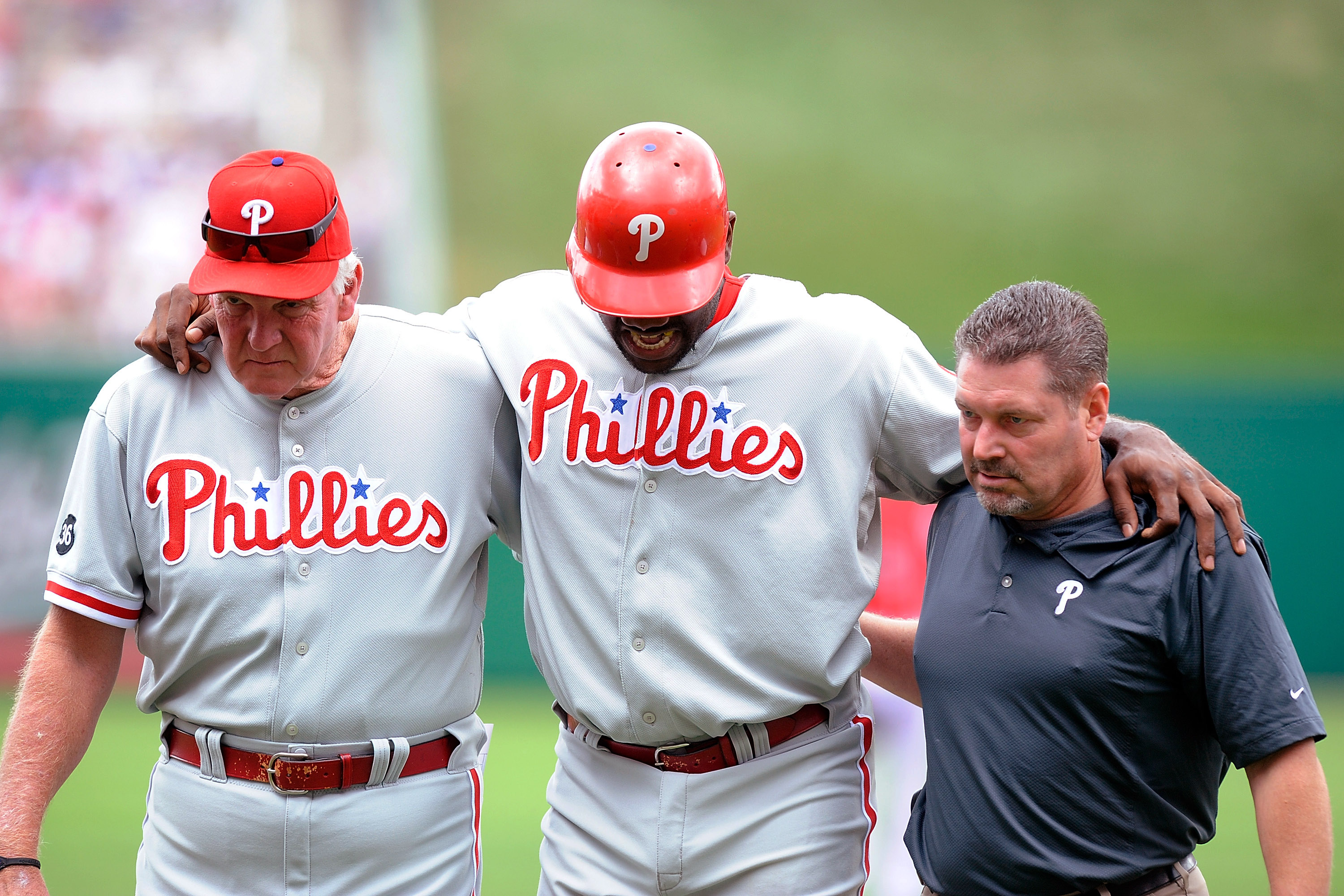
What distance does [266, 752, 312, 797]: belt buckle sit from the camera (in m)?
2.81

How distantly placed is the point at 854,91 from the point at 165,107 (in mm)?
7047

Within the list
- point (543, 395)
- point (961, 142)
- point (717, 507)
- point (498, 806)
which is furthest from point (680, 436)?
point (961, 142)

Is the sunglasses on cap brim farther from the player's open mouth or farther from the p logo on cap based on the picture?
the player's open mouth

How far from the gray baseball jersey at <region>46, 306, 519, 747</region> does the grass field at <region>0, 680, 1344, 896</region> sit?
2723 millimetres

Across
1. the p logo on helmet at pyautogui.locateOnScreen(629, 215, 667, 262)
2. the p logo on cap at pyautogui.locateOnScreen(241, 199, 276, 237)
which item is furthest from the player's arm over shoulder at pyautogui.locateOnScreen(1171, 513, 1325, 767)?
the p logo on cap at pyautogui.locateOnScreen(241, 199, 276, 237)

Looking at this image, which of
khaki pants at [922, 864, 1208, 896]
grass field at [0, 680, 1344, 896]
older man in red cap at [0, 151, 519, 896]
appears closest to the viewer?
khaki pants at [922, 864, 1208, 896]

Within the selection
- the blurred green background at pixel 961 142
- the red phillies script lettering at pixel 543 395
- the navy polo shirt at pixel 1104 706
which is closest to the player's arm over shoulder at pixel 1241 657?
the navy polo shirt at pixel 1104 706

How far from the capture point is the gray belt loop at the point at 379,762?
2836mm

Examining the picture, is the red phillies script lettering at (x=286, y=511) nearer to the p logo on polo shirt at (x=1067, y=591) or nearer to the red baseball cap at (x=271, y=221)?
the red baseball cap at (x=271, y=221)

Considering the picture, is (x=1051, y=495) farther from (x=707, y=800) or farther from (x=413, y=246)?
(x=413, y=246)

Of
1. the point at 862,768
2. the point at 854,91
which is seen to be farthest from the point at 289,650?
the point at 854,91

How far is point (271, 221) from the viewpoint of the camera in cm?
272

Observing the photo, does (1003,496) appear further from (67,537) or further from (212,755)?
(67,537)

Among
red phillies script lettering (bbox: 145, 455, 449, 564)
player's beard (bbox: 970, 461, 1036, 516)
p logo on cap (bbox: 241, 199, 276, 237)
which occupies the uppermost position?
p logo on cap (bbox: 241, 199, 276, 237)
